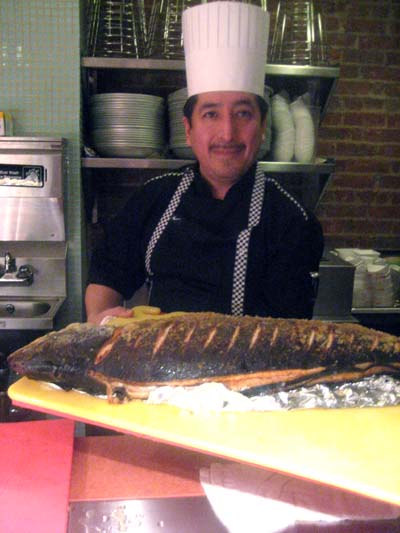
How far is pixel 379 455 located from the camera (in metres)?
0.88

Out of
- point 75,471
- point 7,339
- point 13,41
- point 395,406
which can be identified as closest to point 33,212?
point 7,339

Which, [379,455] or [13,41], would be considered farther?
[13,41]

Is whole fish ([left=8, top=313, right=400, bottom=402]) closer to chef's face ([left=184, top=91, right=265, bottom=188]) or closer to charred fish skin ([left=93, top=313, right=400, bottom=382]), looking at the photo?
charred fish skin ([left=93, top=313, right=400, bottom=382])

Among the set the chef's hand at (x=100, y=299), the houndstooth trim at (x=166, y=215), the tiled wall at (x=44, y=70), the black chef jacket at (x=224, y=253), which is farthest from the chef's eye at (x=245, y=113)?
the tiled wall at (x=44, y=70)

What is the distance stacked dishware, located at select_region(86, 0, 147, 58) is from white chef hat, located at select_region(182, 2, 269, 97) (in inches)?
34.0

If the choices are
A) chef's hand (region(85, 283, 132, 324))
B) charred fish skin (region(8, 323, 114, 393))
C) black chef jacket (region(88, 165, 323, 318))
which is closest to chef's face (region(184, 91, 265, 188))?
black chef jacket (region(88, 165, 323, 318))

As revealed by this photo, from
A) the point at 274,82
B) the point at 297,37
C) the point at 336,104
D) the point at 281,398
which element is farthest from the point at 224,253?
the point at 336,104

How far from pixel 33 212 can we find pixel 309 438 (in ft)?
6.69

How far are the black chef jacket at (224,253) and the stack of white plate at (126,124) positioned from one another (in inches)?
29.4

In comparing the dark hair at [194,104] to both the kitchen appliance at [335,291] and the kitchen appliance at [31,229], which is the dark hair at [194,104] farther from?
the kitchen appliance at [335,291]

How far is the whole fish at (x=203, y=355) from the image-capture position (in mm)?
1090

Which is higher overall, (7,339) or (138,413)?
(138,413)

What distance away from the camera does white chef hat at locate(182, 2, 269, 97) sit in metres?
1.86

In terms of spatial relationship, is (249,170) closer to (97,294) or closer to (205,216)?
(205,216)
